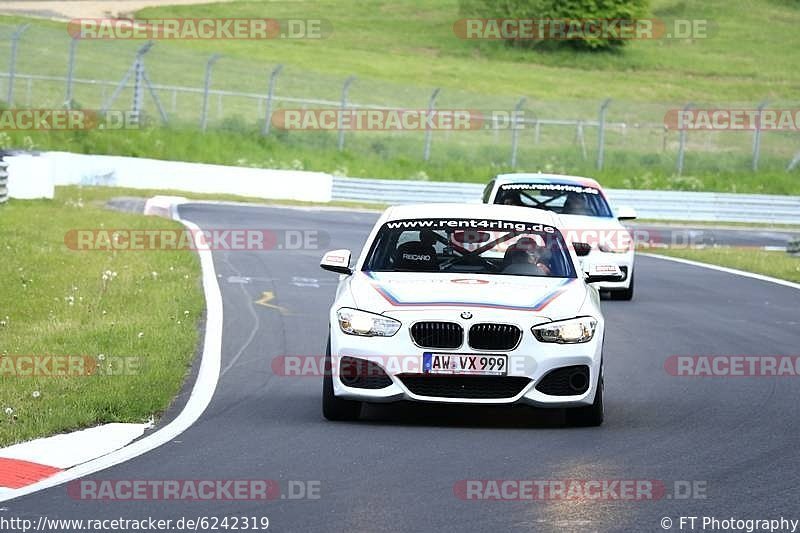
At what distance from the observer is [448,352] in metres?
10.1

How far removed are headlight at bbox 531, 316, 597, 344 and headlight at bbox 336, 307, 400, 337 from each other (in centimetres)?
86

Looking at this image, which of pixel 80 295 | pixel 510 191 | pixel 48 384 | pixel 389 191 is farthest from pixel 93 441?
pixel 389 191

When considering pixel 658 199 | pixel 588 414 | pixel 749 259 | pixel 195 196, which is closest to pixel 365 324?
pixel 588 414

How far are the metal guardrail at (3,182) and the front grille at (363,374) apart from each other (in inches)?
811

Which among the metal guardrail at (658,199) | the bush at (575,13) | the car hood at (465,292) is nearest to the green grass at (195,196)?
the metal guardrail at (658,199)

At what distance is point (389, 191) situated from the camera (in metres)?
43.0

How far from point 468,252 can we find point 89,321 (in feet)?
16.1

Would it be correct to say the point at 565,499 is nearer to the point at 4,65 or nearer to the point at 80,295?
the point at 80,295

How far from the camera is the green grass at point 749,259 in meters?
25.3

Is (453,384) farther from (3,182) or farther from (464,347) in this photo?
(3,182)

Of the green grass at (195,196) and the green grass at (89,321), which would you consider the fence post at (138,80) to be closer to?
the green grass at (195,196)

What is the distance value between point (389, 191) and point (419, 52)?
4975cm

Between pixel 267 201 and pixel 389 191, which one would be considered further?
pixel 389 191

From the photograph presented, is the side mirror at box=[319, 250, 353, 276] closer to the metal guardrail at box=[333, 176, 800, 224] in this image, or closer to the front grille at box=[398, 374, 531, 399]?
the front grille at box=[398, 374, 531, 399]
